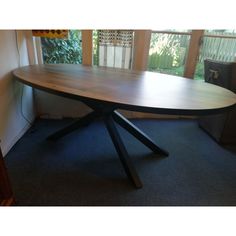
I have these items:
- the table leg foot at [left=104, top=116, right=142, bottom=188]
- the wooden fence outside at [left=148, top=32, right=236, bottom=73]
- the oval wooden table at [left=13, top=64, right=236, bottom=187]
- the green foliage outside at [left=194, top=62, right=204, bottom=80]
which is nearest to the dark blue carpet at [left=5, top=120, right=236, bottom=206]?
the table leg foot at [left=104, top=116, right=142, bottom=188]

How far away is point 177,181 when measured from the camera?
1581mm

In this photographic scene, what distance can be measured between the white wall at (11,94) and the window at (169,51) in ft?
5.03

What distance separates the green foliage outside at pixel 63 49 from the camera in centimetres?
234

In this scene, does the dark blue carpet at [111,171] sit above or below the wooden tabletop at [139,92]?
below

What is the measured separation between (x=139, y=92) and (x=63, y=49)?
1605 mm

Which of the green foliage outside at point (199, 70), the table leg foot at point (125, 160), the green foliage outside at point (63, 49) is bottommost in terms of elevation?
the table leg foot at point (125, 160)

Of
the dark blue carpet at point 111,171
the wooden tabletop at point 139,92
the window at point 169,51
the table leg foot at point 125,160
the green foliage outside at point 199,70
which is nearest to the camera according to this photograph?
the wooden tabletop at point 139,92

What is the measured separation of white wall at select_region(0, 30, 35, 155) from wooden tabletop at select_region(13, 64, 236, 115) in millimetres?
166

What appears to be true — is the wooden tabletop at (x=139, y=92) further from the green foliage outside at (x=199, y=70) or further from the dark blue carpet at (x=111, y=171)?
the green foliage outside at (x=199, y=70)

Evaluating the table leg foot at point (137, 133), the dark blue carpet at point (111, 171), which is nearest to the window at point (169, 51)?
the dark blue carpet at point (111, 171)

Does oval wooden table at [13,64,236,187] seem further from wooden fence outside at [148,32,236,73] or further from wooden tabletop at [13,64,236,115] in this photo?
wooden fence outside at [148,32,236,73]
